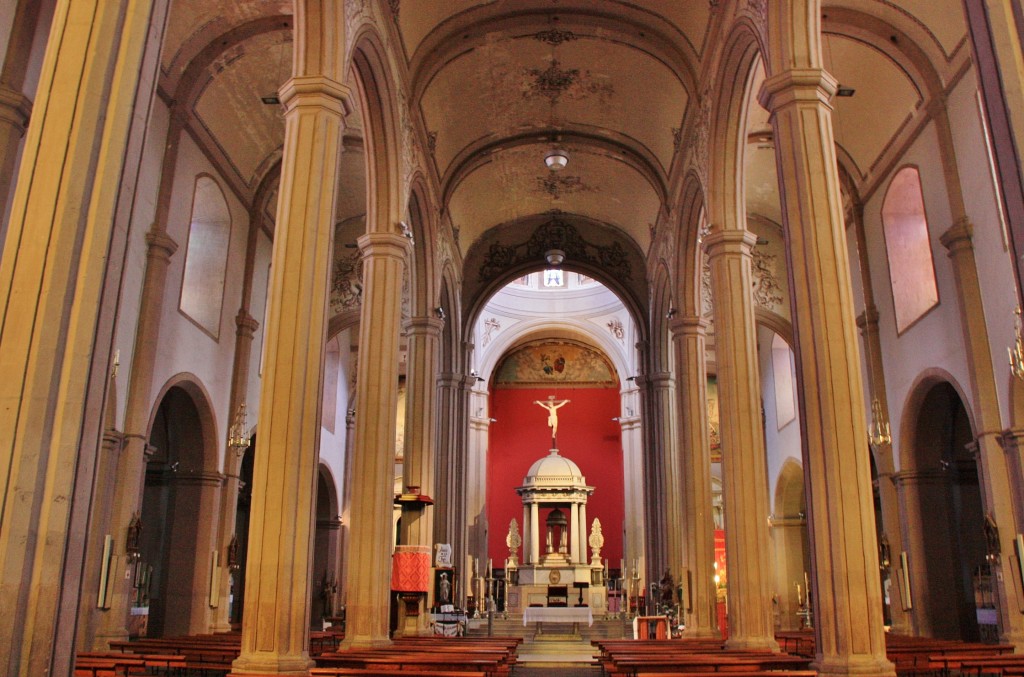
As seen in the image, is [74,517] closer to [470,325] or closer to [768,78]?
[768,78]

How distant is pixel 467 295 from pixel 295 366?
13.6m

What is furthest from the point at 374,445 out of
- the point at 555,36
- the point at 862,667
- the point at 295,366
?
the point at 555,36

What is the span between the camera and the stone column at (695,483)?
13.2 m

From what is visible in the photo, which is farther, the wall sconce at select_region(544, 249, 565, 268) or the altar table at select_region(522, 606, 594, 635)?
the wall sconce at select_region(544, 249, 565, 268)

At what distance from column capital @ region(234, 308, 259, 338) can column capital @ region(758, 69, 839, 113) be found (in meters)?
10.3

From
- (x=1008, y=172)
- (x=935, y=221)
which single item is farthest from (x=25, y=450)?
(x=935, y=221)

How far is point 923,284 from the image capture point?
13.5 meters

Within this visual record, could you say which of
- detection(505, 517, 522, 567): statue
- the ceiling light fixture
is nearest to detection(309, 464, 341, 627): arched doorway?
detection(505, 517, 522, 567): statue

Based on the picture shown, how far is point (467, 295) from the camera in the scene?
2089 cm

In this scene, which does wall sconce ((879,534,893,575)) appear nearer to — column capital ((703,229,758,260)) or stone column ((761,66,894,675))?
column capital ((703,229,758,260))

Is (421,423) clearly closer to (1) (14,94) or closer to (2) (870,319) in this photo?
(2) (870,319)

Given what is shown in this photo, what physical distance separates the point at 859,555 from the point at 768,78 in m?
4.42

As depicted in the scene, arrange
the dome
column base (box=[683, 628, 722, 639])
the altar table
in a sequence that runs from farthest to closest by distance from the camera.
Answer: the dome < the altar table < column base (box=[683, 628, 722, 639])

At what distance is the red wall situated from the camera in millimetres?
27656
